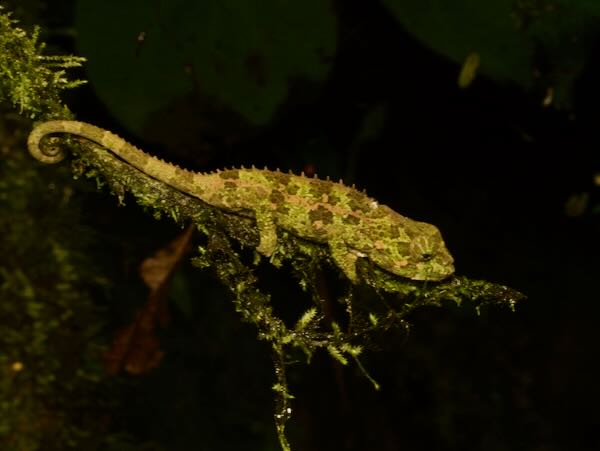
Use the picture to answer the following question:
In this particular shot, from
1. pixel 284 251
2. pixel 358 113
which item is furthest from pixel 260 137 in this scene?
pixel 284 251

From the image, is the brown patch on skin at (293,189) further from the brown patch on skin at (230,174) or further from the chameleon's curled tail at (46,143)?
the chameleon's curled tail at (46,143)

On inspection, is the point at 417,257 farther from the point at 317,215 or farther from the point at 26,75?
the point at 26,75

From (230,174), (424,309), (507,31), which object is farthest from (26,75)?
(424,309)

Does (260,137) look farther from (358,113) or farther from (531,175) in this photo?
(531,175)

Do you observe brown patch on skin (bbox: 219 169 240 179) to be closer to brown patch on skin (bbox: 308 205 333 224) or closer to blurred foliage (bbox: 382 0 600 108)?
brown patch on skin (bbox: 308 205 333 224)

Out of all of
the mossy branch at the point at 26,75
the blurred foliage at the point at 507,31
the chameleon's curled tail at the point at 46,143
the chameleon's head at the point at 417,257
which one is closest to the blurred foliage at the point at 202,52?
the blurred foliage at the point at 507,31

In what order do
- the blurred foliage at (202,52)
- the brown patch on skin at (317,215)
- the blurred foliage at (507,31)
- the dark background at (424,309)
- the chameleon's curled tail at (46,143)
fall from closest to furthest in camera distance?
the chameleon's curled tail at (46,143) < the brown patch on skin at (317,215) < the blurred foliage at (202,52) < the blurred foliage at (507,31) < the dark background at (424,309)
